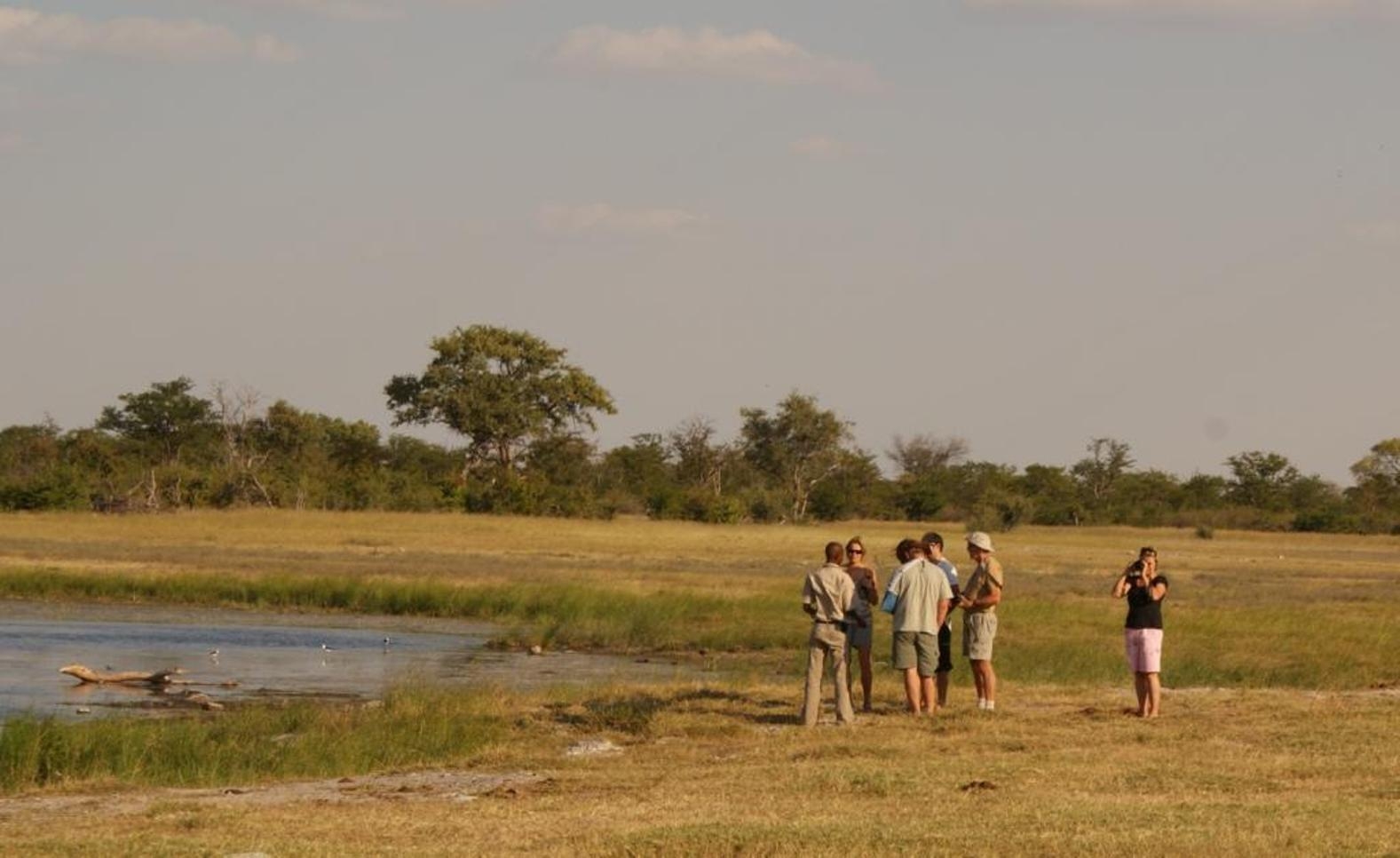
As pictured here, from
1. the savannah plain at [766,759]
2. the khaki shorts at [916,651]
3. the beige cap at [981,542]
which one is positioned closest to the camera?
the savannah plain at [766,759]

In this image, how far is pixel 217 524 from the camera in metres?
63.9

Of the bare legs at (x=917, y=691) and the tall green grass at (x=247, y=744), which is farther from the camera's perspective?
the bare legs at (x=917, y=691)

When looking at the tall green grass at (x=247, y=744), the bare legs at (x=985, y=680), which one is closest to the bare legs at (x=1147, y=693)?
the bare legs at (x=985, y=680)

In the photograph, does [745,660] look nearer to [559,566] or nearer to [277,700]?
[277,700]

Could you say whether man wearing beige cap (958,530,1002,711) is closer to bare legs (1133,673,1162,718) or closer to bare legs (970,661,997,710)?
bare legs (970,661,997,710)

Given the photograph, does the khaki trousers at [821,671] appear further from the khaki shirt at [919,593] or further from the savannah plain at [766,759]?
the khaki shirt at [919,593]

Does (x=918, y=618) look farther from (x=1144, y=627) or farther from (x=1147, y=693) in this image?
(x=1147, y=693)

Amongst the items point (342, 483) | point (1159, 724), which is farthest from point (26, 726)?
point (342, 483)

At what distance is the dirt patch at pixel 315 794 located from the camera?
14953 mm

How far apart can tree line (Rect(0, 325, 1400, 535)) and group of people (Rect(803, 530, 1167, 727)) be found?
54869 millimetres

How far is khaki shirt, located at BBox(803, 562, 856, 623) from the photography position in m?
18.6

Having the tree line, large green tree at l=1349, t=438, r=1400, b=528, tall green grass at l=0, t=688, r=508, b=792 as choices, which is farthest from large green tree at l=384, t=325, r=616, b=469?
tall green grass at l=0, t=688, r=508, b=792

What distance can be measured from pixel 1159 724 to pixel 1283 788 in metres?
3.45

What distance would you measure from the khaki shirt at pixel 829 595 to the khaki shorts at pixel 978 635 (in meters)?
1.38
